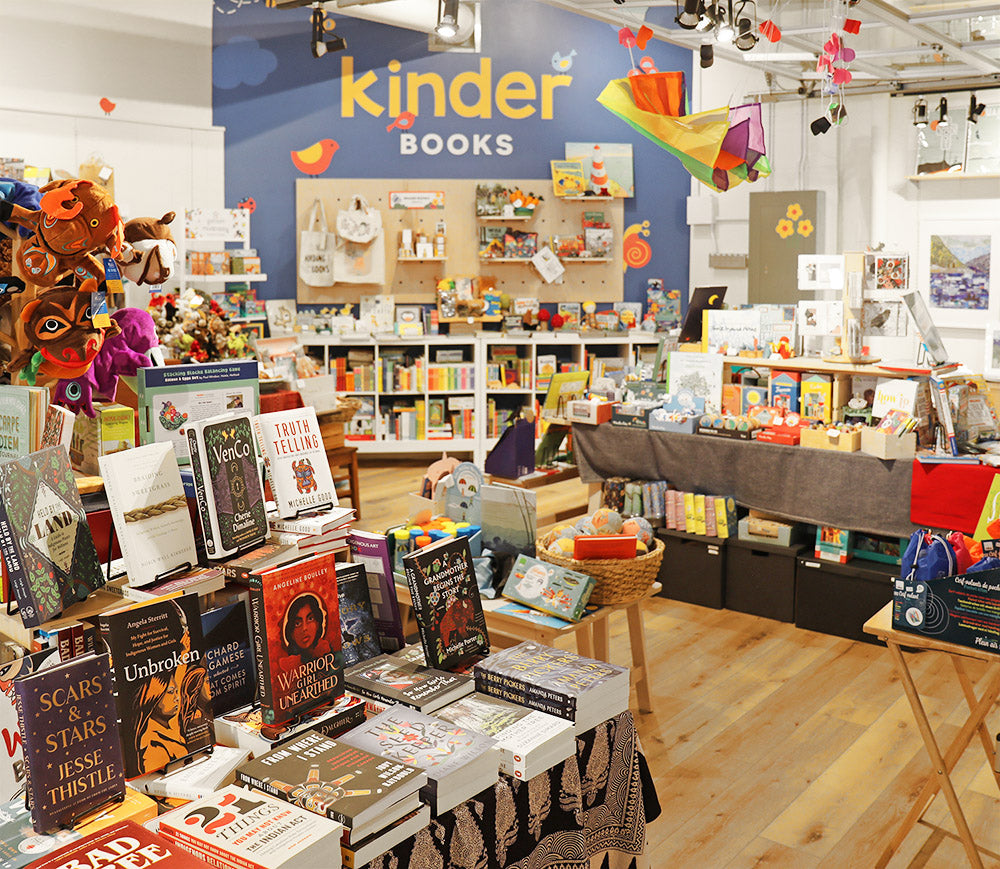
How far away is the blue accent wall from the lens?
8758 mm

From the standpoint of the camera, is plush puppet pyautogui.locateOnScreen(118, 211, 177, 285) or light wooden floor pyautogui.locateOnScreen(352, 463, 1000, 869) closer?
plush puppet pyautogui.locateOnScreen(118, 211, 177, 285)

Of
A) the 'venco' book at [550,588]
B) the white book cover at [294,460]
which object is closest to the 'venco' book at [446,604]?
the white book cover at [294,460]

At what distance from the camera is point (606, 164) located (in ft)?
30.7

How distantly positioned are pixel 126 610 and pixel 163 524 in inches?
14.7

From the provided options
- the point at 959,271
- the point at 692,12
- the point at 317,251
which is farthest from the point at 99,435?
the point at 959,271

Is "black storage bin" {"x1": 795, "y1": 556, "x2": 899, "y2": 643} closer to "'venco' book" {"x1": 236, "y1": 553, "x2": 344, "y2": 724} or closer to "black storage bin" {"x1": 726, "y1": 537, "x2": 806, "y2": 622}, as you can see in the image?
"black storage bin" {"x1": 726, "y1": 537, "x2": 806, "y2": 622}

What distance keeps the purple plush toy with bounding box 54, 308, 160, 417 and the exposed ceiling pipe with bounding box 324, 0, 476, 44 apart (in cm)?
624

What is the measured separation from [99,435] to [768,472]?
3.47 meters

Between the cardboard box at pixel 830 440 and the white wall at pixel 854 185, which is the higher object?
the white wall at pixel 854 185

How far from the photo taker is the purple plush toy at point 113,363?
8.55 feet

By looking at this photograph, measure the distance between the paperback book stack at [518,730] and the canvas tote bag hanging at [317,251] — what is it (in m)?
7.24

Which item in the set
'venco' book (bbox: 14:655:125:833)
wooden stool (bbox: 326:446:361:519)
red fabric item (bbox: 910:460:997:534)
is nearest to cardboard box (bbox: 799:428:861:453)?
red fabric item (bbox: 910:460:997:534)

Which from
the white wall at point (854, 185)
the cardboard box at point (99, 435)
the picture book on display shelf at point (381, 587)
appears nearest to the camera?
the picture book on display shelf at point (381, 587)

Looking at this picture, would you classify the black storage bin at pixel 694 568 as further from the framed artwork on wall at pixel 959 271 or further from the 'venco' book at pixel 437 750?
the framed artwork on wall at pixel 959 271
